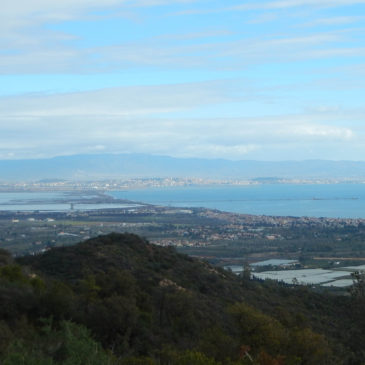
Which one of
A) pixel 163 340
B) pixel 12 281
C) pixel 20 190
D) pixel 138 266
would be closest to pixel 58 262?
pixel 138 266

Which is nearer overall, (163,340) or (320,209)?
(163,340)

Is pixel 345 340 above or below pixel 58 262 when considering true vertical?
below

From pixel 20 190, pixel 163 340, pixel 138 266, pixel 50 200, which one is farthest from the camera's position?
pixel 20 190

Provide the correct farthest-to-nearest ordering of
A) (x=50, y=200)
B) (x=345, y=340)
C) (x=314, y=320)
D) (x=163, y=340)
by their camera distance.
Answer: (x=50, y=200)
(x=314, y=320)
(x=345, y=340)
(x=163, y=340)

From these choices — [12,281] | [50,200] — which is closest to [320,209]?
[50,200]

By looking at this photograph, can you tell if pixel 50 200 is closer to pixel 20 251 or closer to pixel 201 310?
pixel 20 251

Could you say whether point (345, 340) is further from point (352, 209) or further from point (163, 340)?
point (352, 209)
